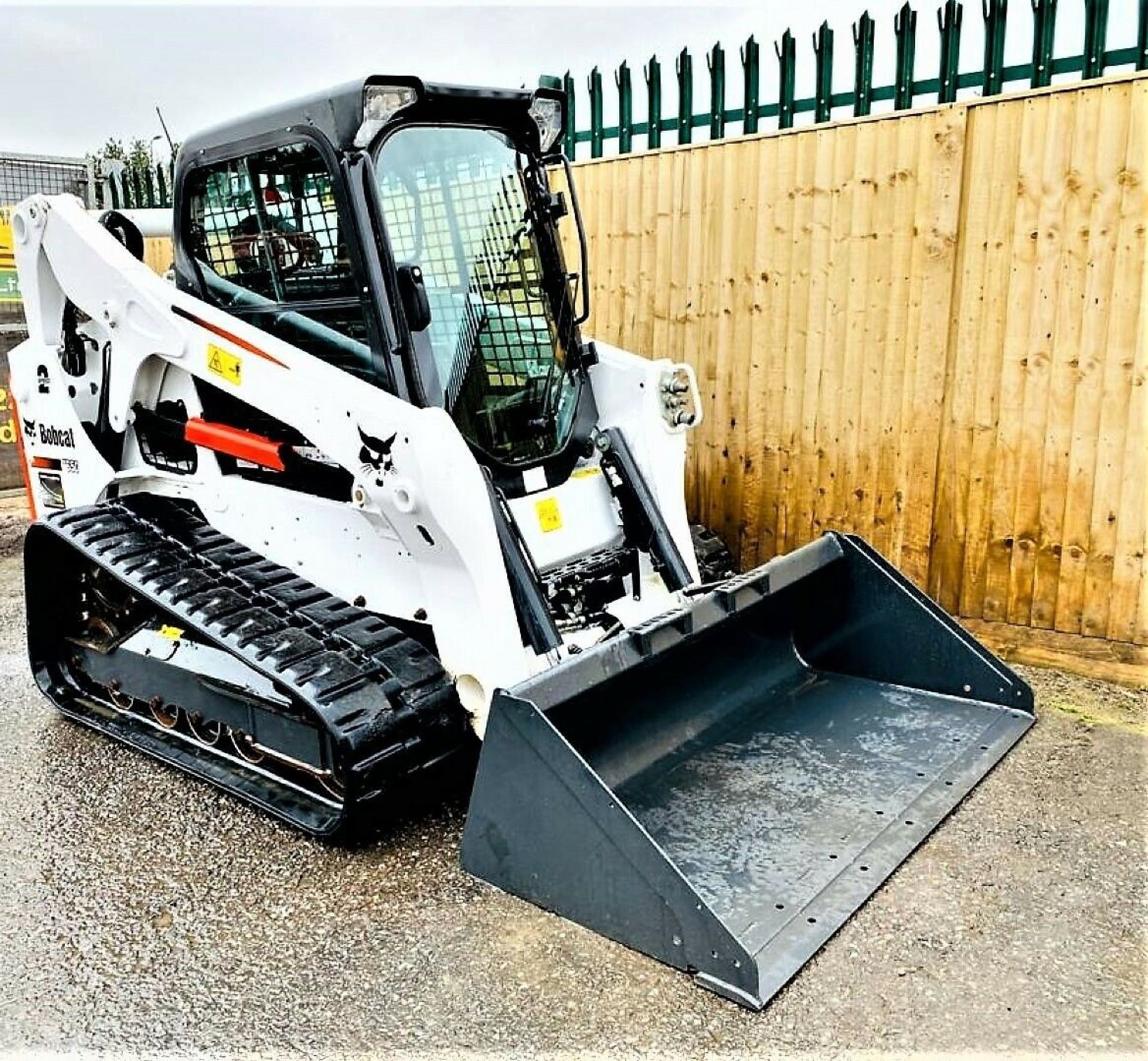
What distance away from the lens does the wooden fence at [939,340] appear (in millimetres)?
4258

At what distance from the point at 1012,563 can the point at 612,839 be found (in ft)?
9.05

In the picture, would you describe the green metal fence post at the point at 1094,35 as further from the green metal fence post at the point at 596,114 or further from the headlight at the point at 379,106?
the headlight at the point at 379,106

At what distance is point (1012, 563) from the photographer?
4.60 m

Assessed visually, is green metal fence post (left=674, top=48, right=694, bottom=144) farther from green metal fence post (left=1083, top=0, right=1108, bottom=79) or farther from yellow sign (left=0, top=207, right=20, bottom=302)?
yellow sign (left=0, top=207, right=20, bottom=302)

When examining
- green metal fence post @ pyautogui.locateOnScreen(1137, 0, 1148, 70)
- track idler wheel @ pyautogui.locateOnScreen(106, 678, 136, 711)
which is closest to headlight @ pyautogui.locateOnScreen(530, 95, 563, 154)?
green metal fence post @ pyautogui.locateOnScreen(1137, 0, 1148, 70)

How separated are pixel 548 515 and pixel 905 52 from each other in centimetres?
265

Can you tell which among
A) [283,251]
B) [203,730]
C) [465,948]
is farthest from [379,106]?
[465,948]

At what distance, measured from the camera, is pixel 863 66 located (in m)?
4.70

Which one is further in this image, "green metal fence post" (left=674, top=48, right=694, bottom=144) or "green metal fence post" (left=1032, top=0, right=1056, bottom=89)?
"green metal fence post" (left=674, top=48, right=694, bottom=144)

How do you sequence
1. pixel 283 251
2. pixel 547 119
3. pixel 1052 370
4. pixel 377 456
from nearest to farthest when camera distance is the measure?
pixel 377 456, pixel 283 251, pixel 547 119, pixel 1052 370

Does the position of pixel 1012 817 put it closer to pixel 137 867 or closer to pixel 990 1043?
pixel 990 1043

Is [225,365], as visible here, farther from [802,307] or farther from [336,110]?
[802,307]

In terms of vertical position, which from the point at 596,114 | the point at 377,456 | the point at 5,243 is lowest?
the point at 377,456

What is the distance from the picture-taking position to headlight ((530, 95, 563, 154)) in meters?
3.87
